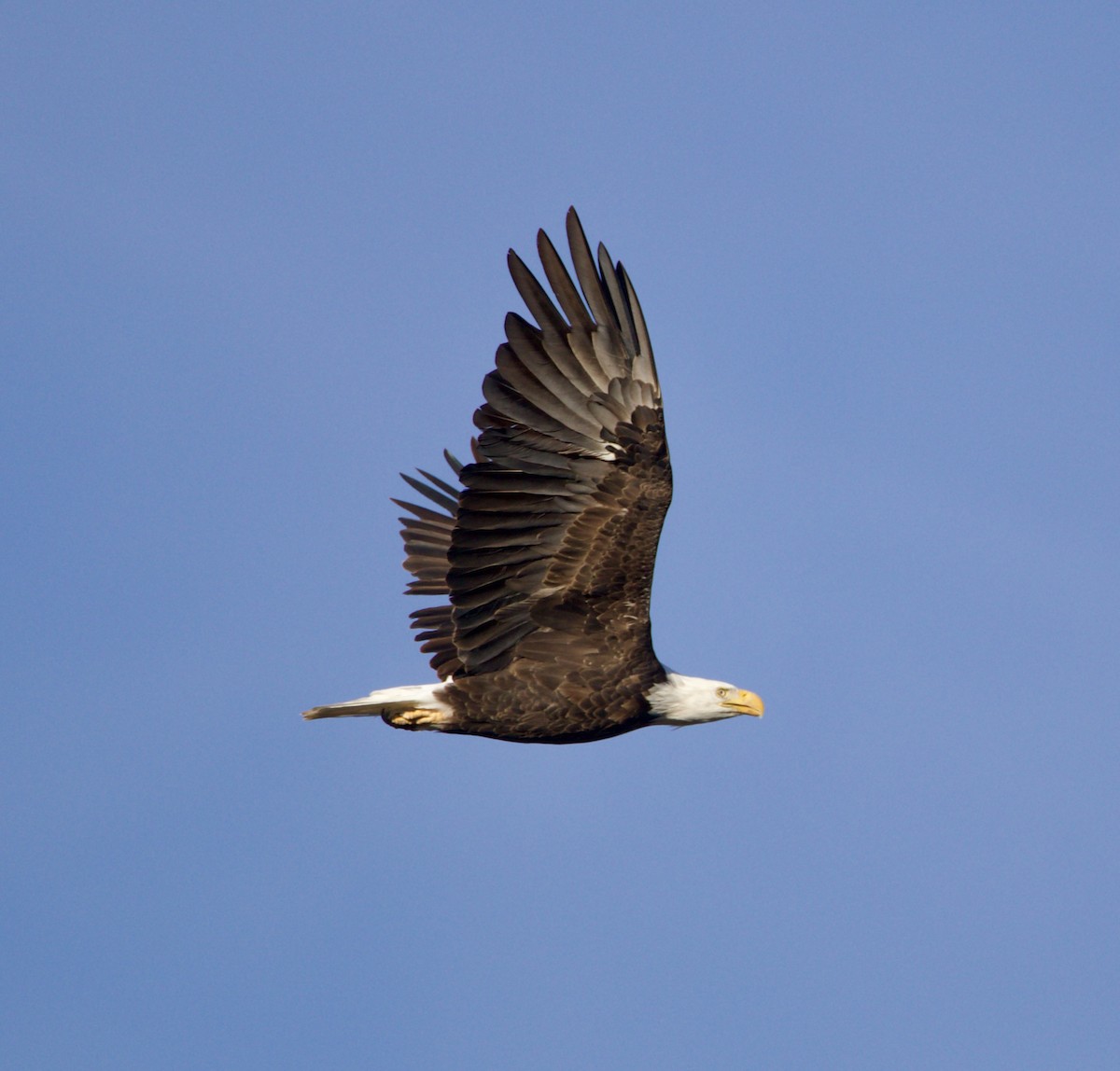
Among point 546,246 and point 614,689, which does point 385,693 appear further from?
point 546,246

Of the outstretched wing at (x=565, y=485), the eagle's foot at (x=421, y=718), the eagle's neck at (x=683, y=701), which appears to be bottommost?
the eagle's foot at (x=421, y=718)

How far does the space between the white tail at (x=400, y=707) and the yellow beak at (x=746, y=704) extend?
2128 mm

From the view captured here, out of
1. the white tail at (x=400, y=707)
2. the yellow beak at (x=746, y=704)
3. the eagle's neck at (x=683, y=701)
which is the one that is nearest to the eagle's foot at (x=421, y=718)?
the white tail at (x=400, y=707)

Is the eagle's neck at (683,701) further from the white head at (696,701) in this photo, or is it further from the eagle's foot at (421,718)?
the eagle's foot at (421,718)

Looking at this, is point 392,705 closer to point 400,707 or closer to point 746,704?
point 400,707

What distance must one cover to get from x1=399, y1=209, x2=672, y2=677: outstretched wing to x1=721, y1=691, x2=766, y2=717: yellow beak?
0.96m

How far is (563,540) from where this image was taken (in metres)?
14.0

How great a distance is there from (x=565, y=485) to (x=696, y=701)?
2.11 meters

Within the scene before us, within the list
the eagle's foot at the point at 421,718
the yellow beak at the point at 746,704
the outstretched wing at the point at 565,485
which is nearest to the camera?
the outstretched wing at the point at 565,485

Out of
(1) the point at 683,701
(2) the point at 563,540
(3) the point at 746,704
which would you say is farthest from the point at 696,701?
(2) the point at 563,540

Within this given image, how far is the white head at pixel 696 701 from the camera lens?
48.4ft

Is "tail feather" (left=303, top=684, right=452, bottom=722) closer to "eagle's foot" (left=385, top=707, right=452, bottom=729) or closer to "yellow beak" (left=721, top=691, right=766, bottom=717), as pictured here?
"eagle's foot" (left=385, top=707, right=452, bottom=729)

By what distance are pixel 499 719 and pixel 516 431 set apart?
220 cm

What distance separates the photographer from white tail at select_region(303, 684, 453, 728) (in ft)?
48.1
